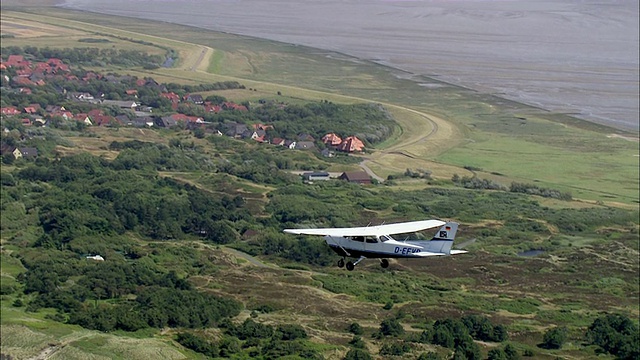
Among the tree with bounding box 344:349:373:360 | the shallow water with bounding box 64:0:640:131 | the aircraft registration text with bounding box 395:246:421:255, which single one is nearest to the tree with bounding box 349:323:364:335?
the tree with bounding box 344:349:373:360

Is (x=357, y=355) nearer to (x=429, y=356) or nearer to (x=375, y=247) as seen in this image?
(x=429, y=356)

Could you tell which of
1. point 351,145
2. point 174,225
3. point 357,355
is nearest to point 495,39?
point 351,145

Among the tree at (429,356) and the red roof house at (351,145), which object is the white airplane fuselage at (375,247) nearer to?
the tree at (429,356)

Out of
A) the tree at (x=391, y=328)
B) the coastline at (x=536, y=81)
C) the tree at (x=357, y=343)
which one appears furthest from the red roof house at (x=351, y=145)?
the tree at (x=357, y=343)

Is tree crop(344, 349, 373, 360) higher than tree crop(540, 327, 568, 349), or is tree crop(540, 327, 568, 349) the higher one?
tree crop(540, 327, 568, 349)

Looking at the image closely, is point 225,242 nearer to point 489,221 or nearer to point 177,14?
point 489,221

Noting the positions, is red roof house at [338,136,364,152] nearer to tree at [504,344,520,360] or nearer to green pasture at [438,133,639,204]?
green pasture at [438,133,639,204]
